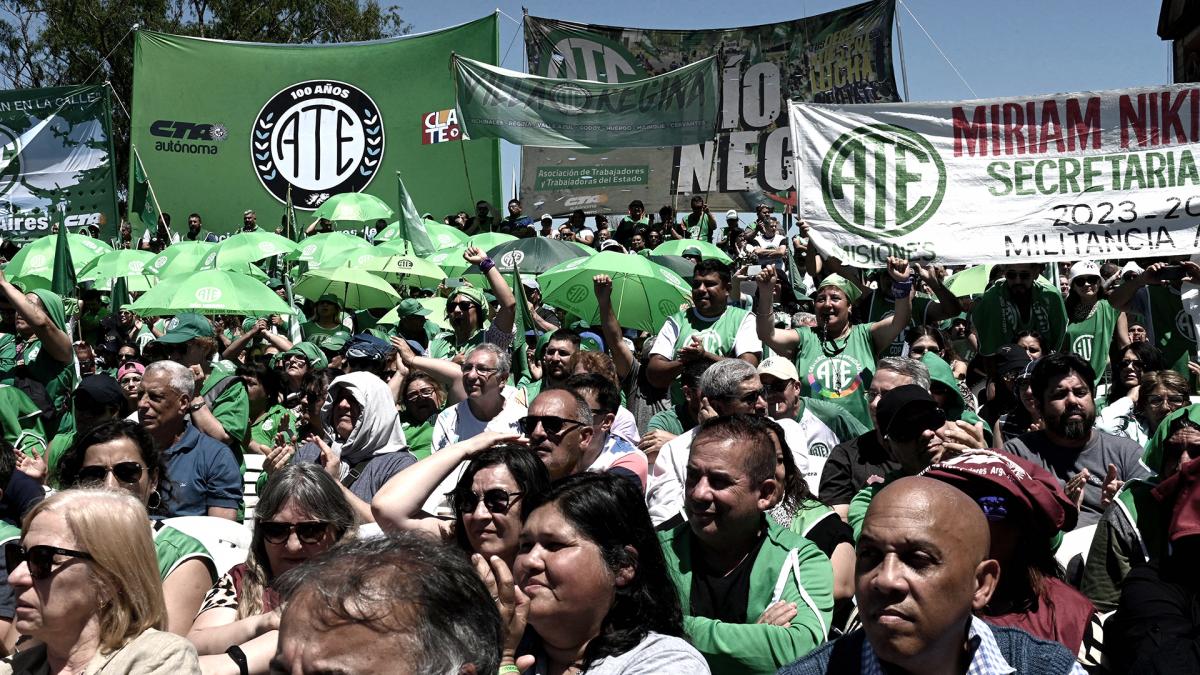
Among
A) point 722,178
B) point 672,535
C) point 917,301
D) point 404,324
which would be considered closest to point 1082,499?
point 672,535

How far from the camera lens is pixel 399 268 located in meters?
12.0

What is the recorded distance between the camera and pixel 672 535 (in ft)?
12.7

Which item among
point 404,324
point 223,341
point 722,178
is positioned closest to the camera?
Result: point 404,324

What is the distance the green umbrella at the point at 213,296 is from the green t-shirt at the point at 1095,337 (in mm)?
5780

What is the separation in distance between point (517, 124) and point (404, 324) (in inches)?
242

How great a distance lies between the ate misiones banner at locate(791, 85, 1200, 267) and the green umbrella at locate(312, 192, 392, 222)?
970 cm

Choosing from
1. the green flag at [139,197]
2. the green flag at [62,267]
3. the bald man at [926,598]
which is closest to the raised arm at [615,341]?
the green flag at [62,267]

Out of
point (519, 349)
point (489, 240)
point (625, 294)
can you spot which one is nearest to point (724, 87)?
point (489, 240)

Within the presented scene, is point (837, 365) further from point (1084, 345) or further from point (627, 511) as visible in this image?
point (627, 511)

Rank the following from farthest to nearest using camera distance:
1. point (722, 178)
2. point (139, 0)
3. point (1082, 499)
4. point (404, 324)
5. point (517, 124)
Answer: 1. point (139, 0)
2. point (722, 178)
3. point (517, 124)
4. point (404, 324)
5. point (1082, 499)

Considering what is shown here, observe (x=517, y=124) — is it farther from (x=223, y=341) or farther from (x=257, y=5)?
(x=257, y=5)

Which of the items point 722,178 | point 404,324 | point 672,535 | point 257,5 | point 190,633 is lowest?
point 190,633

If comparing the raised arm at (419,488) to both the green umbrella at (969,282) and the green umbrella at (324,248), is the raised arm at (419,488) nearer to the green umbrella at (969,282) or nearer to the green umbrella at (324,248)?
the green umbrella at (969,282)

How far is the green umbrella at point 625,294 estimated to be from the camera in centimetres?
946
